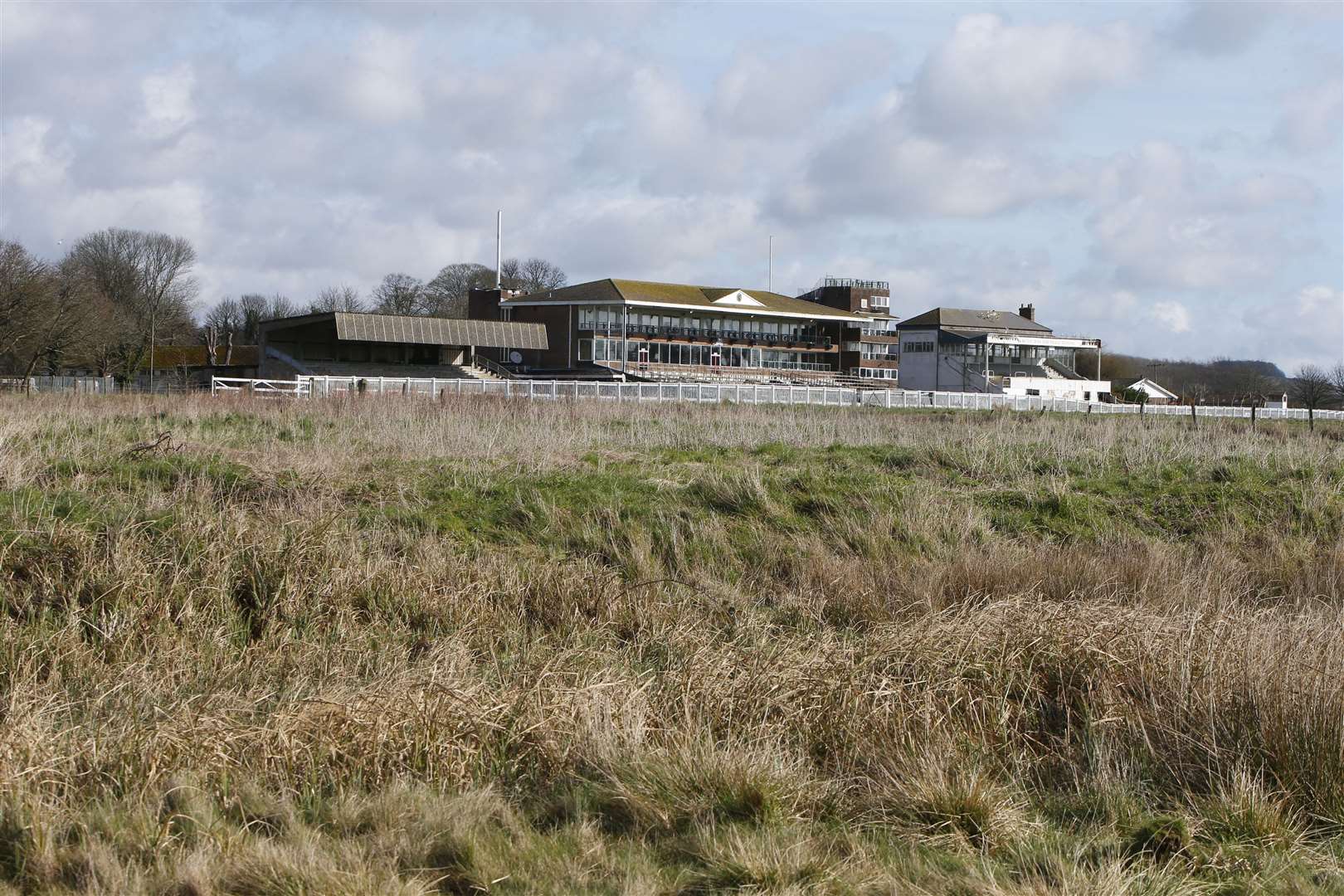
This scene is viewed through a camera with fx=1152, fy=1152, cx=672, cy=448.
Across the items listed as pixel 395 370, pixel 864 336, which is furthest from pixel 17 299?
pixel 864 336

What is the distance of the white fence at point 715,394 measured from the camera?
39.8m

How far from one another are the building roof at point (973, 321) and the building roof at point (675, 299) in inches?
306

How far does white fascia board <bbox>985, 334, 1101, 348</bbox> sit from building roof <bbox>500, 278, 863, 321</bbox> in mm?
10686

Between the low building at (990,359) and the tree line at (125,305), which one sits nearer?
the tree line at (125,305)

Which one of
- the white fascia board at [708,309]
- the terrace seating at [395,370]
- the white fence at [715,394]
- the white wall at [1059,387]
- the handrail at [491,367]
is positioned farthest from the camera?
the white wall at [1059,387]

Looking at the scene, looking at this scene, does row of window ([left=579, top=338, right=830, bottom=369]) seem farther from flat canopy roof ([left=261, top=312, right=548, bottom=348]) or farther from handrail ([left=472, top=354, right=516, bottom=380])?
handrail ([left=472, top=354, right=516, bottom=380])

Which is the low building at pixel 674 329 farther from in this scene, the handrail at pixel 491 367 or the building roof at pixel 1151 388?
the building roof at pixel 1151 388

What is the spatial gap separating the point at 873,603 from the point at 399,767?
5.04 meters

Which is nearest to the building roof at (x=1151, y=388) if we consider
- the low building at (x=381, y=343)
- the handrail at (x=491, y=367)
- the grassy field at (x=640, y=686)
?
the low building at (x=381, y=343)

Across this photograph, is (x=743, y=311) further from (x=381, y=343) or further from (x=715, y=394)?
(x=715, y=394)

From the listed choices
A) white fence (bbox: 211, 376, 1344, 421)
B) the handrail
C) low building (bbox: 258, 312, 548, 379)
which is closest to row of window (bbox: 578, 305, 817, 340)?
low building (bbox: 258, 312, 548, 379)

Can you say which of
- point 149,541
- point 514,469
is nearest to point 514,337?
point 514,469

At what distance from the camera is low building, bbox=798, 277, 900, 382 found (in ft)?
289

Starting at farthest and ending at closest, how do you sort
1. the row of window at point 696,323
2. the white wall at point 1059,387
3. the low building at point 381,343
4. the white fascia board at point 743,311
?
the white wall at point 1059,387 < the white fascia board at point 743,311 < the row of window at point 696,323 < the low building at point 381,343
